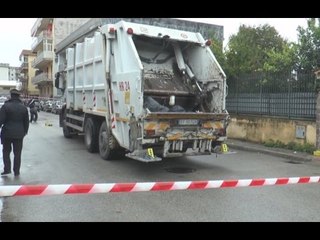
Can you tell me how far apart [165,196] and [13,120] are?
138 inches

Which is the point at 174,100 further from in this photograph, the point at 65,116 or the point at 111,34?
the point at 65,116

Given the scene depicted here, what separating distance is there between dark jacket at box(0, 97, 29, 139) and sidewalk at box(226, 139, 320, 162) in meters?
6.72

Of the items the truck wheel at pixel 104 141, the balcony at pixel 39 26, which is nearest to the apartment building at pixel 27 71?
the balcony at pixel 39 26

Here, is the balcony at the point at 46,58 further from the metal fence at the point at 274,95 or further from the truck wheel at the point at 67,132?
the metal fence at the point at 274,95

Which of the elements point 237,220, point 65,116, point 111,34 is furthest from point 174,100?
point 65,116

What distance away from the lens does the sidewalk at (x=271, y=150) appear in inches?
441

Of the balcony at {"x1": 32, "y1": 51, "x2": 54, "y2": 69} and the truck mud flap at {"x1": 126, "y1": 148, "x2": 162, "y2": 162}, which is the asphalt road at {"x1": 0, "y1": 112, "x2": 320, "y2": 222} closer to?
the truck mud flap at {"x1": 126, "y1": 148, "x2": 162, "y2": 162}

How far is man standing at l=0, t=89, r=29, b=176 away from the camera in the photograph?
27.5ft

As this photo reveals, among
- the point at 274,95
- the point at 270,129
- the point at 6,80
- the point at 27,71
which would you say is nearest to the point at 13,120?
the point at 270,129

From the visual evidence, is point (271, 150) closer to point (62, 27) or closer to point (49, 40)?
point (62, 27)

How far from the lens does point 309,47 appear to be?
14.7 metres
